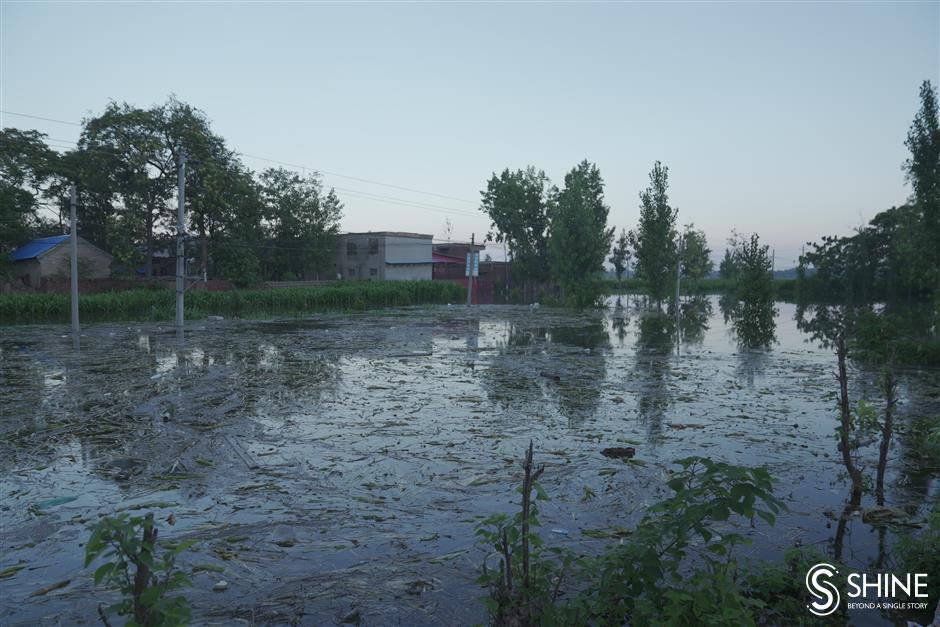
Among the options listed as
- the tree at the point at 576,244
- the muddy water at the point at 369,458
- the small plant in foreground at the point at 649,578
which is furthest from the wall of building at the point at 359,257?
the small plant in foreground at the point at 649,578

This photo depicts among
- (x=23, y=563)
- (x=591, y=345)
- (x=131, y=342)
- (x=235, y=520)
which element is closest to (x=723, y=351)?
(x=591, y=345)

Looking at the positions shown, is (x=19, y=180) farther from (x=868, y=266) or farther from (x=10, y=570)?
(x=868, y=266)

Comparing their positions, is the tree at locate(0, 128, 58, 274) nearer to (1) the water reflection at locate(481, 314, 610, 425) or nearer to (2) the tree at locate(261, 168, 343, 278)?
(2) the tree at locate(261, 168, 343, 278)

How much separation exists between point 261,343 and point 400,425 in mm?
11773

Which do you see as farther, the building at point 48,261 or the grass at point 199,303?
the building at point 48,261

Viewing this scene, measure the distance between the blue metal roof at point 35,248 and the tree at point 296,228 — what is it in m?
13.7

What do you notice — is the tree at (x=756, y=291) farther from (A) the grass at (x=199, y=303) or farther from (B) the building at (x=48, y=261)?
(B) the building at (x=48, y=261)

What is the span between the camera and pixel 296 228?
48.4 meters

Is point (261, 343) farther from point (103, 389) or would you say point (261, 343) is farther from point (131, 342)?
point (103, 389)

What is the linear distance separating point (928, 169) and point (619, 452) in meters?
17.2

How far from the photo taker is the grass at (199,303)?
28109 mm

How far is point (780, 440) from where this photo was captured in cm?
793

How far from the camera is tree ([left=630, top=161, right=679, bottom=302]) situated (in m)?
39.3

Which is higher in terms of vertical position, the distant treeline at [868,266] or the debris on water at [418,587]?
the distant treeline at [868,266]
